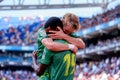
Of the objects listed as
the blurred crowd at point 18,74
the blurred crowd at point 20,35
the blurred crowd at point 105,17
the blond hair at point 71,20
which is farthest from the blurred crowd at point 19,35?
the blond hair at point 71,20

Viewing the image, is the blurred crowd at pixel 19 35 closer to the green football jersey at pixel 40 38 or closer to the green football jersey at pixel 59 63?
the green football jersey at pixel 40 38

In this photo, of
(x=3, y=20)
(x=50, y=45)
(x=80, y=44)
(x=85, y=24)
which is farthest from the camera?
(x=3, y=20)

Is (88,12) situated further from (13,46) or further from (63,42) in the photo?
(63,42)

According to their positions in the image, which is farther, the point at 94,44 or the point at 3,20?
the point at 3,20

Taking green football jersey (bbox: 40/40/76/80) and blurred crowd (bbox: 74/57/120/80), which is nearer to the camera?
green football jersey (bbox: 40/40/76/80)

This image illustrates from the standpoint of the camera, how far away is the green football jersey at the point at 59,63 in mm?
4051

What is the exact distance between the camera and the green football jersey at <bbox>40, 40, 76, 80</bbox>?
405cm

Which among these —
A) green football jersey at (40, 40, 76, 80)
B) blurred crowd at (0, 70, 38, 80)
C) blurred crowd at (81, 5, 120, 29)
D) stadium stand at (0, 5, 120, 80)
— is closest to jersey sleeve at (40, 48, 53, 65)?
green football jersey at (40, 40, 76, 80)

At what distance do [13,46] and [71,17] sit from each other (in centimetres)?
3799

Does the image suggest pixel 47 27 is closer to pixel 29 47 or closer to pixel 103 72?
pixel 103 72

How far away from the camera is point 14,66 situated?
4234 centimetres

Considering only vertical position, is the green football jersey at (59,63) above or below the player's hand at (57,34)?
below

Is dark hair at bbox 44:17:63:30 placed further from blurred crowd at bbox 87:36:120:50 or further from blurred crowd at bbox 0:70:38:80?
blurred crowd at bbox 0:70:38:80

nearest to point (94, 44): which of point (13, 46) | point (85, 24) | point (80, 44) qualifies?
point (85, 24)
